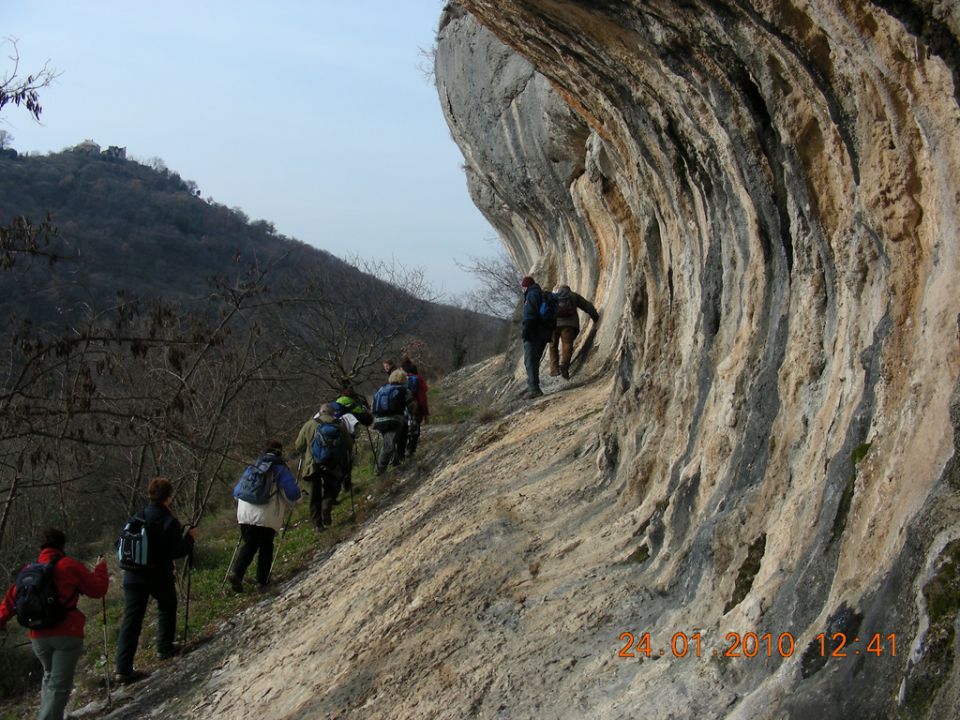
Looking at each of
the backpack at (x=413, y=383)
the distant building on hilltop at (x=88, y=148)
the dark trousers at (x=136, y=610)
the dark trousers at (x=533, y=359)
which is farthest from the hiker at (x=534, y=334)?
the distant building on hilltop at (x=88, y=148)

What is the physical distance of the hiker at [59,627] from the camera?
21.8 ft

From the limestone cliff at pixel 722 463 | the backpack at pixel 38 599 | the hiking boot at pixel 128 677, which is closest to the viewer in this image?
the limestone cliff at pixel 722 463

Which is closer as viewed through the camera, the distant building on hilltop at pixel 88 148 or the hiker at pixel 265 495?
the hiker at pixel 265 495

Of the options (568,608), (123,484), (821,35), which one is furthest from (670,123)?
(123,484)

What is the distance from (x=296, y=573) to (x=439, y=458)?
9.01 feet

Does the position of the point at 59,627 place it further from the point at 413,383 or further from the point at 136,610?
the point at 413,383

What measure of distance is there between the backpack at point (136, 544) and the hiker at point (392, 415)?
16.7ft

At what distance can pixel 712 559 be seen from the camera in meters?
4.91

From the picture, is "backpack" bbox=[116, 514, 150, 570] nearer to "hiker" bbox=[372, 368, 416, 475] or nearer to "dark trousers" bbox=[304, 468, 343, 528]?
"dark trousers" bbox=[304, 468, 343, 528]

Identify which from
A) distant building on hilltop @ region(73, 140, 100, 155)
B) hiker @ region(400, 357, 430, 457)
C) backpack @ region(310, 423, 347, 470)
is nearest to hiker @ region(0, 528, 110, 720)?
backpack @ region(310, 423, 347, 470)

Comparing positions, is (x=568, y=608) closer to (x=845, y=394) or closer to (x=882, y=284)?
(x=845, y=394)

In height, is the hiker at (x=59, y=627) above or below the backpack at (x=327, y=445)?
below

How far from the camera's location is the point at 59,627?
6656 mm
